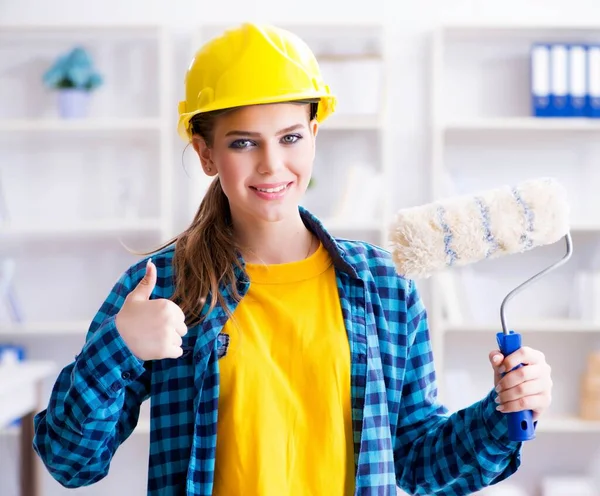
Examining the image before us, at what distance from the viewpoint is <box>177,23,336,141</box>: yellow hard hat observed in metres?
1.17

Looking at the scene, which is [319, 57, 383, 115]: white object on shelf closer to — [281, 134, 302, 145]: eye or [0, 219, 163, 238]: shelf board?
[0, 219, 163, 238]: shelf board

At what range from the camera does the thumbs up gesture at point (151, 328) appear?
3.56 feet

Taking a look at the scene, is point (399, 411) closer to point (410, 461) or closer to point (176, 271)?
point (410, 461)

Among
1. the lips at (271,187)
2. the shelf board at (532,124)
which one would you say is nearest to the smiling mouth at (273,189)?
the lips at (271,187)

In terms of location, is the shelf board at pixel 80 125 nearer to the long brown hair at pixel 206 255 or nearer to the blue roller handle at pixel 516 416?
the long brown hair at pixel 206 255

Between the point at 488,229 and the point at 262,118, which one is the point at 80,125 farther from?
the point at 488,229

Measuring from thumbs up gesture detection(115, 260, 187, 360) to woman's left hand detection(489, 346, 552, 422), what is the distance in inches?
17.4

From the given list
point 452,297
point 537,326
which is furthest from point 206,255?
point 537,326

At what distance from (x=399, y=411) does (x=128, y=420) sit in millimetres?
434

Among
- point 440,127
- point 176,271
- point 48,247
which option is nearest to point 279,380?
point 176,271

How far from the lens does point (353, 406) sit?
1.22 m

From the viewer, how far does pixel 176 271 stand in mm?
1279

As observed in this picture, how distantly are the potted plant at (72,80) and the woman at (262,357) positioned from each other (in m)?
2.37

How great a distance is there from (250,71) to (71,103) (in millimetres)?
2538
